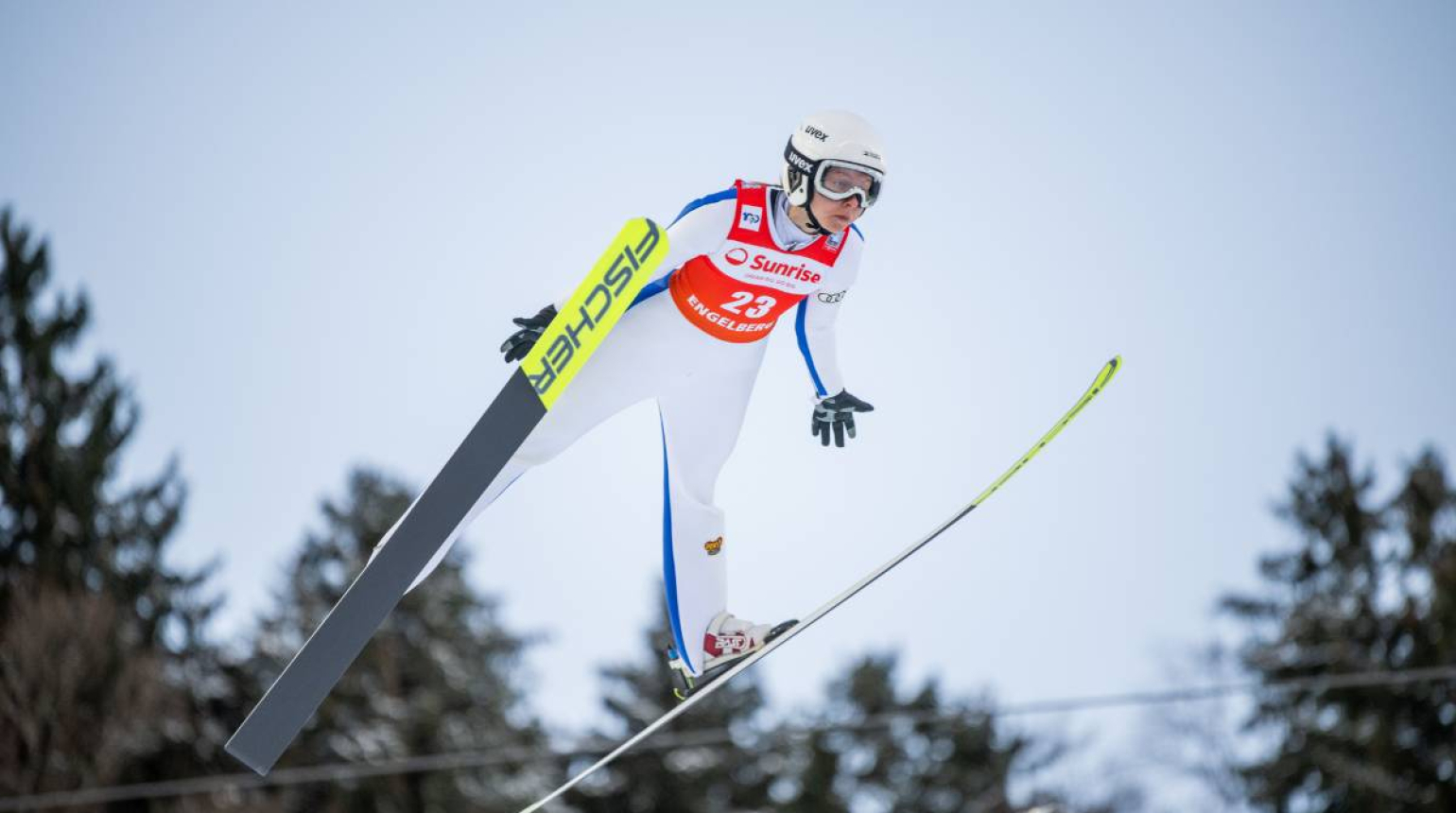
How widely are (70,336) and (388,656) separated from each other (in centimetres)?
725

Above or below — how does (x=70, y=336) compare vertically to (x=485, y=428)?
above

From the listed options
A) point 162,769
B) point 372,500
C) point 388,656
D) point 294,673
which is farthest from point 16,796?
point 294,673

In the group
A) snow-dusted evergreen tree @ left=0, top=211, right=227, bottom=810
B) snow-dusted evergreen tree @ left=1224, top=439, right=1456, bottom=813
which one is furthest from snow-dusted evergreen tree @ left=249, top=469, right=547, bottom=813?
snow-dusted evergreen tree @ left=1224, top=439, right=1456, bottom=813

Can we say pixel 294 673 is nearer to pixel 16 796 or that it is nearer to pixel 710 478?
pixel 710 478

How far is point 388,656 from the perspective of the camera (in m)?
22.1

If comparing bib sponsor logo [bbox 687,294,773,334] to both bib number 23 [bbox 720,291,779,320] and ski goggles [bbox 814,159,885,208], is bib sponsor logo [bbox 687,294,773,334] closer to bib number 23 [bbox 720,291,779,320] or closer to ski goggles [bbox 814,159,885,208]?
bib number 23 [bbox 720,291,779,320]

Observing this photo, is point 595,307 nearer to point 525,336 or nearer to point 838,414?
point 525,336

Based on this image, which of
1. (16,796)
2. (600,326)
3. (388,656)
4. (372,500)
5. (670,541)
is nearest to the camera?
(600,326)

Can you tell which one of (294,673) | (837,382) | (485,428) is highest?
(837,382)

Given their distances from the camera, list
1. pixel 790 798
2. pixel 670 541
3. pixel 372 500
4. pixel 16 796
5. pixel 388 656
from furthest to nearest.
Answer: pixel 372 500 < pixel 388 656 < pixel 790 798 < pixel 16 796 < pixel 670 541

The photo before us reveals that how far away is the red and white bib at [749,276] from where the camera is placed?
12.5 feet

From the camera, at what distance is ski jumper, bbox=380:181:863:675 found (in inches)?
150

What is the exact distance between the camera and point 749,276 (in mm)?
3854

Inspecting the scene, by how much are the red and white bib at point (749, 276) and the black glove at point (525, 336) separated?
15.8 inches
